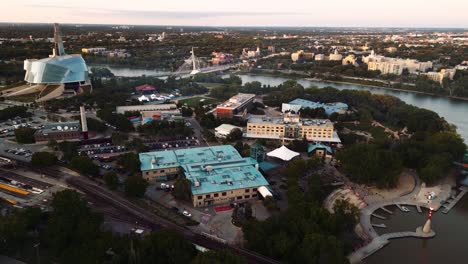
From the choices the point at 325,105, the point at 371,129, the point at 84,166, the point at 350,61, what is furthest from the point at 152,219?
the point at 350,61

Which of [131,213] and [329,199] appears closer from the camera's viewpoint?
[131,213]

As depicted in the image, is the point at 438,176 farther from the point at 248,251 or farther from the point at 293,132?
the point at 248,251

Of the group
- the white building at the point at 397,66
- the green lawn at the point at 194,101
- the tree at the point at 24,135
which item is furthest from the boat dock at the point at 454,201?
the white building at the point at 397,66

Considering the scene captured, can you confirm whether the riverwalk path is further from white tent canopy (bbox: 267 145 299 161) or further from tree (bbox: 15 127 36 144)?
tree (bbox: 15 127 36 144)

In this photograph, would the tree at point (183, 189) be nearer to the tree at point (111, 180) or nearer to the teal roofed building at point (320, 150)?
the tree at point (111, 180)

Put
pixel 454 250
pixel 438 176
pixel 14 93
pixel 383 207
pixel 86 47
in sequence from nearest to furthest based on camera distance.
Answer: pixel 454 250, pixel 383 207, pixel 438 176, pixel 14 93, pixel 86 47

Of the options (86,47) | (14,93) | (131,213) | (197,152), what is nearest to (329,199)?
(197,152)

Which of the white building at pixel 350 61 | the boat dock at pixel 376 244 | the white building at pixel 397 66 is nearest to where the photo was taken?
the boat dock at pixel 376 244

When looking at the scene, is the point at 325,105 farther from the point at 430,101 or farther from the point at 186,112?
the point at 430,101
